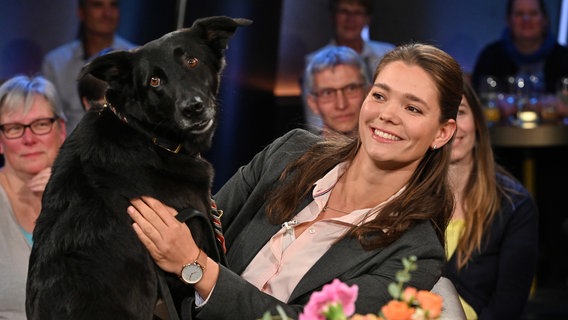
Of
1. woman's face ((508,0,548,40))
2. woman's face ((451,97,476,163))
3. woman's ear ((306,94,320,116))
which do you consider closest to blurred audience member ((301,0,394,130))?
woman's face ((508,0,548,40))

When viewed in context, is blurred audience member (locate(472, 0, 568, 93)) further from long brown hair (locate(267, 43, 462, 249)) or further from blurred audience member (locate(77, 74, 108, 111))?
long brown hair (locate(267, 43, 462, 249))

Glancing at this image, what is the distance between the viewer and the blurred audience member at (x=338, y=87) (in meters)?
3.93

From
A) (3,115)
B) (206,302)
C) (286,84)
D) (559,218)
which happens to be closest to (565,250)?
(559,218)

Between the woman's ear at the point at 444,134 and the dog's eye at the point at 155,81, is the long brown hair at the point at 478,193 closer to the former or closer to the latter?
the woman's ear at the point at 444,134

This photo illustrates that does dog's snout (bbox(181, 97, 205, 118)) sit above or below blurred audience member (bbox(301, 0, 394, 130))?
above

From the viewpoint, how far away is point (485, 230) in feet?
10.8

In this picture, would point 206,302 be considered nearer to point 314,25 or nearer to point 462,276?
point 462,276

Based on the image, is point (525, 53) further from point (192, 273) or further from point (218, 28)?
point (192, 273)

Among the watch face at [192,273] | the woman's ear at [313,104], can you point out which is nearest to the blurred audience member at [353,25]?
the woman's ear at [313,104]

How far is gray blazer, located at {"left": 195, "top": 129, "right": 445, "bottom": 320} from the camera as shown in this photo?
2.12 metres

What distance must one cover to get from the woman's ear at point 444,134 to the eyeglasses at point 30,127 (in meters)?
1.45

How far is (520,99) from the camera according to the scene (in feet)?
18.6

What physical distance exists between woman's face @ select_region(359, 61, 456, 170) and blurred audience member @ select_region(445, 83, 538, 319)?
3.34ft

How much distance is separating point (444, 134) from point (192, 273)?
0.75 m
